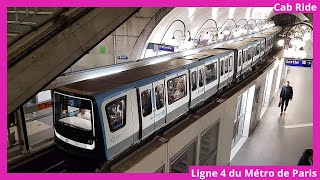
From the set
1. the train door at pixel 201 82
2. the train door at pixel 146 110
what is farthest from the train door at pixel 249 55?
the train door at pixel 146 110

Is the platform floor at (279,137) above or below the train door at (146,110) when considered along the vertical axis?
below

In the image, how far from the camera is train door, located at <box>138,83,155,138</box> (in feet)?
20.7

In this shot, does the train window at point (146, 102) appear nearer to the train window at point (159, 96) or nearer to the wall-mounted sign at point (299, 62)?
the train window at point (159, 96)

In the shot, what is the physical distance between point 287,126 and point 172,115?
8941 millimetres

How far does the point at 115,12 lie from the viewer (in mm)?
5133

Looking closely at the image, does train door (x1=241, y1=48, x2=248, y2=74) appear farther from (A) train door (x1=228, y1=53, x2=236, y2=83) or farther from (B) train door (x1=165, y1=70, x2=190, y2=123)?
(B) train door (x1=165, y1=70, x2=190, y2=123)

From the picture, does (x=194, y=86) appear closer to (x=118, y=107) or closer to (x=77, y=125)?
(x=118, y=107)

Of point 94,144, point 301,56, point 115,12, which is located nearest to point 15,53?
point 115,12

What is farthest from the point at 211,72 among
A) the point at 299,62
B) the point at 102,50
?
the point at 102,50

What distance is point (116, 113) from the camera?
5660mm

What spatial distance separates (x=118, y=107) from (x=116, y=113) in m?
0.13

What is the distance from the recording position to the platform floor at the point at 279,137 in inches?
426

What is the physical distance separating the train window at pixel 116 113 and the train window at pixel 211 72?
4.50 m

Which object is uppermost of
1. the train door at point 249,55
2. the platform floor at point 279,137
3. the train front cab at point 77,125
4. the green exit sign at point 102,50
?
the green exit sign at point 102,50
